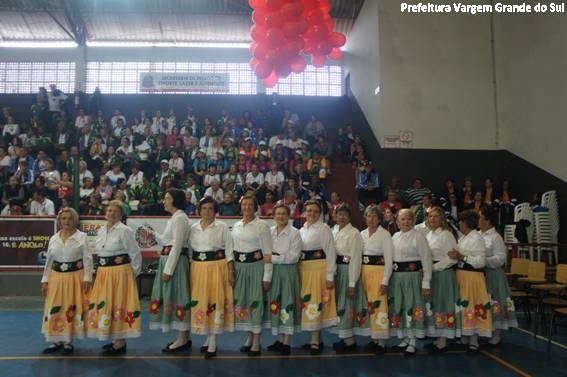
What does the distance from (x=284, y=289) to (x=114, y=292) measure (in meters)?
1.74

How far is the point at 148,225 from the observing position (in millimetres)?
8648

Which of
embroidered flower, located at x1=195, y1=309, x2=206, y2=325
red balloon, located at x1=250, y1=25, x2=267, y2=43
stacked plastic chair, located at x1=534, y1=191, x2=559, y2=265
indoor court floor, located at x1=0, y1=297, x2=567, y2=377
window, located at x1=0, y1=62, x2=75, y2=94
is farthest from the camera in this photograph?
window, located at x1=0, y1=62, x2=75, y2=94

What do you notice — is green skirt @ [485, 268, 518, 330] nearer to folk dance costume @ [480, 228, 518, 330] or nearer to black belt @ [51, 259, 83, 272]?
folk dance costume @ [480, 228, 518, 330]

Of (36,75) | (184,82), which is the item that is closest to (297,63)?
(184,82)

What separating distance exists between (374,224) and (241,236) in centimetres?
144

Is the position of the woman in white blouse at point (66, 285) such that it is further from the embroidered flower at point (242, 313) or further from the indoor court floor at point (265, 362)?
the embroidered flower at point (242, 313)

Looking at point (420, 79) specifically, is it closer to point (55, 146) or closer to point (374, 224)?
point (374, 224)

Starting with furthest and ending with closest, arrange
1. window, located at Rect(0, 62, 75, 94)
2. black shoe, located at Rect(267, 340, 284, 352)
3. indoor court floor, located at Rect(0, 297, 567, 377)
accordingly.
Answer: window, located at Rect(0, 62, 75, 94) < black shoe, located at Rect(267, 340, 284, 352) < indoor court floor, located at Rect(0, 297, 567, 377)

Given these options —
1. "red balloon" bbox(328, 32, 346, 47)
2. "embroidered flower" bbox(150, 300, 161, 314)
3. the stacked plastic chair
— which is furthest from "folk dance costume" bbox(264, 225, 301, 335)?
the stacked plastic chair

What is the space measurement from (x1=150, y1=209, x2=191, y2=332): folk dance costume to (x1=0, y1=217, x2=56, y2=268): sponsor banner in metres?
4.35

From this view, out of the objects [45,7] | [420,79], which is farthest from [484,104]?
[45,7]

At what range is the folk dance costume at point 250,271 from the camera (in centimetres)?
510

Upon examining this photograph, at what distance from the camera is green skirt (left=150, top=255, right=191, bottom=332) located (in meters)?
5.12

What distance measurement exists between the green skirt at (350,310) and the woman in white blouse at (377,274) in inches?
2.3
